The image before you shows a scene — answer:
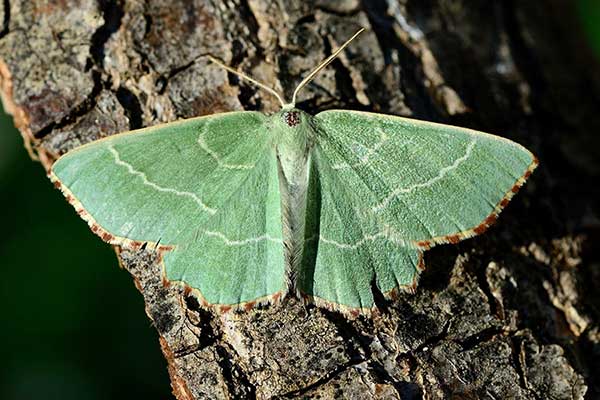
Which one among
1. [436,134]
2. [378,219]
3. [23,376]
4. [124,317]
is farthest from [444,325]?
[23,376]

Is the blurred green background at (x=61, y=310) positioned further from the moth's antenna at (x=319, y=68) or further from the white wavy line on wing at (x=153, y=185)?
the moth's antenna at (x=319, y=68)

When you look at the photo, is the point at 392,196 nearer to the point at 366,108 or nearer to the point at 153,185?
the point at 366,108

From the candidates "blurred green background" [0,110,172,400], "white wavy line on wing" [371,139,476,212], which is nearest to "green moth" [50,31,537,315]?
"white wavy line on wing" [371,139,476,212]

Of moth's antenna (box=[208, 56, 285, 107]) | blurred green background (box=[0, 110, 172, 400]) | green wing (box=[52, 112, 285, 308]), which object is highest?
moth's antenna (box=[208, 56, 285, 107])

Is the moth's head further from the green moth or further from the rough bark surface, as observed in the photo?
the rough bark surface

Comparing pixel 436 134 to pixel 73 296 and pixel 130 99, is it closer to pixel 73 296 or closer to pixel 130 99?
pixel 130 99

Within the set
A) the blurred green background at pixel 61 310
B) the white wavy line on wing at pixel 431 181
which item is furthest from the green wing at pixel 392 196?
the blurred green background at pixel 61 310

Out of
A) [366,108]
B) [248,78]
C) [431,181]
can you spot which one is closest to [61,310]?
[248,78]
